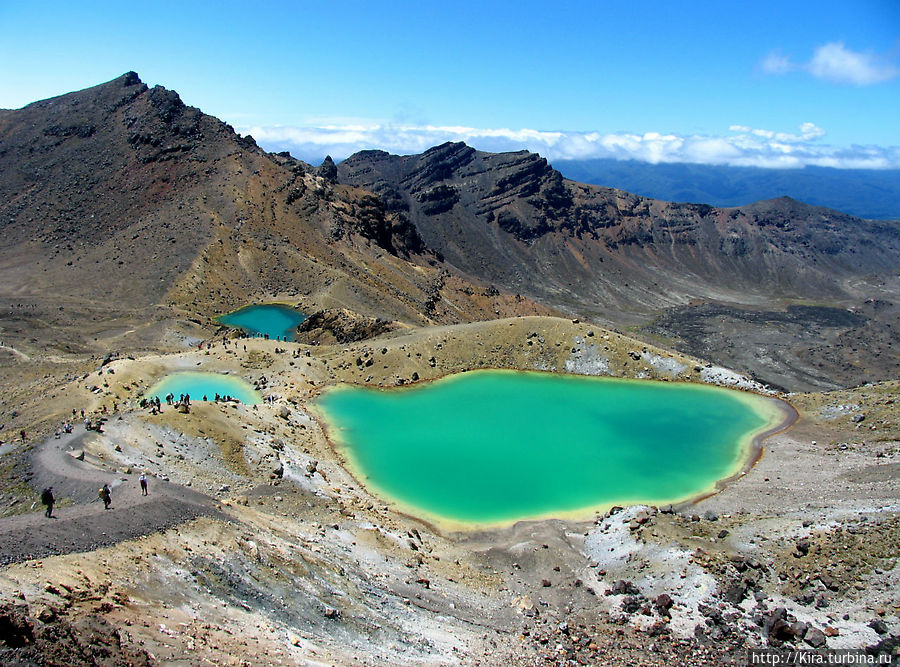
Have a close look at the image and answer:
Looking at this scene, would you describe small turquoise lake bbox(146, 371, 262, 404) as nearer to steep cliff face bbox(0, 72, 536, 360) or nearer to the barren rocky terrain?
the barren rocky terrain

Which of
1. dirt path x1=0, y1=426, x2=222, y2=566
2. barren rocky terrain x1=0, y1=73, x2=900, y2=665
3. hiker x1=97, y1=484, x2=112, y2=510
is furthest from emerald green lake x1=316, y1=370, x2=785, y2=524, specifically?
hiker x1=97, y1=484, x2=112, y2=510

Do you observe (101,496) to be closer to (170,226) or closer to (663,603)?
(663,603)

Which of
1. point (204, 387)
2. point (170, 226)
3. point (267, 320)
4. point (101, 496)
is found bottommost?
point (204, 387)

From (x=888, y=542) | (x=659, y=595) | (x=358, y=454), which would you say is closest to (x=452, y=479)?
(x=358, y=454)

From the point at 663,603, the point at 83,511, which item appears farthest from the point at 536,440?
the point at 83,511

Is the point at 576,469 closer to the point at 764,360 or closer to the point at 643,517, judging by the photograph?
the point at 643,517

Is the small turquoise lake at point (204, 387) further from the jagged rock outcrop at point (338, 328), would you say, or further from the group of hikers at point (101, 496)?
→ the group of hikers at point (101, 496)

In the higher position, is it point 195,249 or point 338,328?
point 195,249
